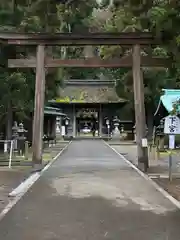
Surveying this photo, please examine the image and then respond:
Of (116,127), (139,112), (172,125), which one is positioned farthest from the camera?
(116,127)

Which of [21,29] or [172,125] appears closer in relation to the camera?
Result: [172,125]

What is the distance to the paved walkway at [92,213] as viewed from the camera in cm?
705

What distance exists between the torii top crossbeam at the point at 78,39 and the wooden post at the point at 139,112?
1.42ft

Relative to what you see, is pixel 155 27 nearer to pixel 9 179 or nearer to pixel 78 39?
pixel 78 39

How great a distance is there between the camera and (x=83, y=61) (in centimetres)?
1812

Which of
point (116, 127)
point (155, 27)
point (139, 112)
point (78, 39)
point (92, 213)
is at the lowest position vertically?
point (92, 213)

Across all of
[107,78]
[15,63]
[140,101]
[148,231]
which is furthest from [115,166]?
[107,78]

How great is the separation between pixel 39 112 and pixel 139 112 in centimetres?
395

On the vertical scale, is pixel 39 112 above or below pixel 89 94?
below

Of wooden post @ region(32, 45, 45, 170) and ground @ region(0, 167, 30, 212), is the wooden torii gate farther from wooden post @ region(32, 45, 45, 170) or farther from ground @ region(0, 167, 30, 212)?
ground @ region(0, 167, 30, 212)

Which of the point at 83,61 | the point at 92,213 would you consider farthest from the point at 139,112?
the point at 92,213

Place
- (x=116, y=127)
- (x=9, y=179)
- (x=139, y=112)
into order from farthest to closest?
(x=116, y=127) < (x=139, y=112) < (x=9, y=179)

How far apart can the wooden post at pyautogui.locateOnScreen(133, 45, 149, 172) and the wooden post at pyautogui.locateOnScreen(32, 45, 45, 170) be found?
372cm

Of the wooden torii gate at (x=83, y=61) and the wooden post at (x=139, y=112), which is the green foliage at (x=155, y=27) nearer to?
the wooden torii gate at (x=83, y=61)
